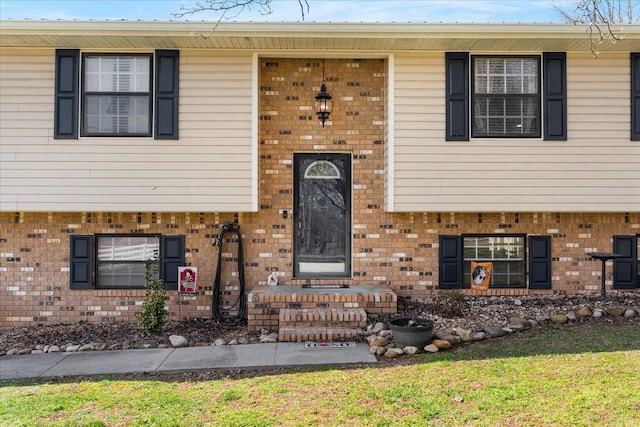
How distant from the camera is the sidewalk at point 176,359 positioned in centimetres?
484

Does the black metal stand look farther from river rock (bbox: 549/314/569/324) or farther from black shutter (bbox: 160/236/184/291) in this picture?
black shutter (bbox: 160/236/184/291)

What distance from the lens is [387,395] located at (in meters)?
3.84

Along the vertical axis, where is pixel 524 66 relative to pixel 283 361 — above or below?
above

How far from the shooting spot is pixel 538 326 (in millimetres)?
5859

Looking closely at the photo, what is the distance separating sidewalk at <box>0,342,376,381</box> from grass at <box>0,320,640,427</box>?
11.1 inches

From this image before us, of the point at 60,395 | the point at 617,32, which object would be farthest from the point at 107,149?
the point at 617,32

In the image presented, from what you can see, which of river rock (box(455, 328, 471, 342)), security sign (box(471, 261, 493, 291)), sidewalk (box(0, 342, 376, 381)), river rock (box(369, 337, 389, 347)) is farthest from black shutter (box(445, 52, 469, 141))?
sidewalk (box(0, 342, 376, 381))

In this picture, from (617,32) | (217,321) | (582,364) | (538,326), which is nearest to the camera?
(582,364)

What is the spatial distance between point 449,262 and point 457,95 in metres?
2.52

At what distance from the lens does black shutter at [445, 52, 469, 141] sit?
22.5 ft

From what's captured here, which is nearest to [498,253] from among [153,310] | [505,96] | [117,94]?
[505,96]

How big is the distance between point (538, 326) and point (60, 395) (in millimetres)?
5326

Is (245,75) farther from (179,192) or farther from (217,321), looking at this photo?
(217,321)

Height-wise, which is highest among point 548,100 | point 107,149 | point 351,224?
point 548,100
